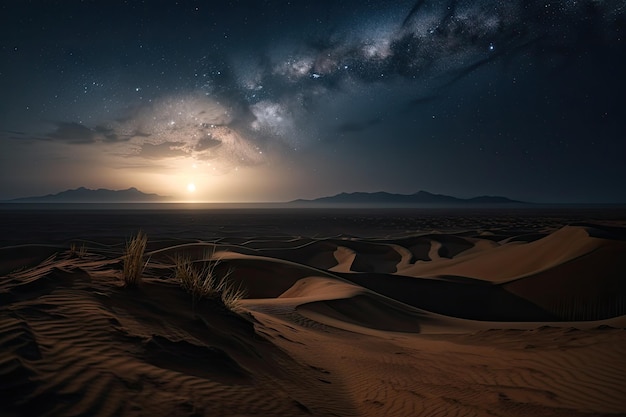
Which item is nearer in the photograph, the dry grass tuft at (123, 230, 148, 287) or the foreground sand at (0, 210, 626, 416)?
the foreground sand at (0, 210, 626, 416)

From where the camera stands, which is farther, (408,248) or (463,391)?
(408,248)

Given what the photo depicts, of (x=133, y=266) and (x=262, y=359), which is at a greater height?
(x=133, y=266)

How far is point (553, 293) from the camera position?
15133 millimetres

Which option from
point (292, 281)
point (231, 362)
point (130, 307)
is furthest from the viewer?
point (292, 281)

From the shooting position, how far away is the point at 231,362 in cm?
446

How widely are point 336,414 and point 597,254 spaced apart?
1806cm

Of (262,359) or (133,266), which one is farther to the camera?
(133,266)

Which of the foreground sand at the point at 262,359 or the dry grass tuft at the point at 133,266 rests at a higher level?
the dry grass tuft at the point at 133,266

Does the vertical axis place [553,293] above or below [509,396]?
below

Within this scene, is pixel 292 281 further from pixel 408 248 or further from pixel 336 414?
pixel 408 248

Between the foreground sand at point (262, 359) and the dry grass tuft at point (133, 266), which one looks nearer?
the foreground sand at point (262, 359)

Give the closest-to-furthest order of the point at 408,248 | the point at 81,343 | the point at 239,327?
the point at 81,343 → the point at 239,327 → the point at 408,248

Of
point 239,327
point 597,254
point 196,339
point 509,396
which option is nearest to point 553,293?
point 597,254

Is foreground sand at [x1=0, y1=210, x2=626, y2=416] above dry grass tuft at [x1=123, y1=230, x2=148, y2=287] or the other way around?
the other way around
